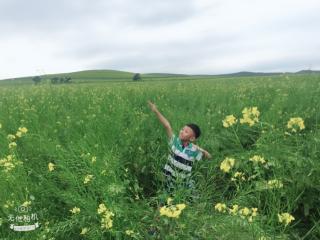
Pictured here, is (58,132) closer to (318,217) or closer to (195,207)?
(195,207)

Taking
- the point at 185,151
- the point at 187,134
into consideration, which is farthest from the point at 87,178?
the point at 187,134

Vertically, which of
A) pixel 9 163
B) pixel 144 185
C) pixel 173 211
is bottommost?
pixel 144 185

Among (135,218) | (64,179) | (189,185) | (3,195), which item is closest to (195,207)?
(189,185)

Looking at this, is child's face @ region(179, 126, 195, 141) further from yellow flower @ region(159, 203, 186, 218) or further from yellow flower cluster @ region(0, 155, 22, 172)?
yellow flower @ region(159, 203, 186, 218)

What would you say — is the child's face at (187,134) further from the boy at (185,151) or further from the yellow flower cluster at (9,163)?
the yellow flower cluster at (9,163)

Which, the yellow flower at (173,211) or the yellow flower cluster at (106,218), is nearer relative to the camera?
the yellow flower at (173,211)

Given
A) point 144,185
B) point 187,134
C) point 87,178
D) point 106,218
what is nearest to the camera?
point 106,218

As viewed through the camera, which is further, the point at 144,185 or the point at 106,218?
the point at 144,185

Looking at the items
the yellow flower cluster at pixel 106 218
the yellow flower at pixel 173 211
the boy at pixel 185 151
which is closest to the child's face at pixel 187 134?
the boy at pixel 185 151

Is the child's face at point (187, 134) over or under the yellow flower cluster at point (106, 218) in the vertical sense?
over

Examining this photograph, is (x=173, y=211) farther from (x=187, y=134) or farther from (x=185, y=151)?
(x=187, y=134)

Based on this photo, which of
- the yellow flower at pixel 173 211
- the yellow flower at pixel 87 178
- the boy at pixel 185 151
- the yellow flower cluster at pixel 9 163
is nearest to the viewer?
the yellow flower at pixel 173 211

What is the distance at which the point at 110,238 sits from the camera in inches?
111

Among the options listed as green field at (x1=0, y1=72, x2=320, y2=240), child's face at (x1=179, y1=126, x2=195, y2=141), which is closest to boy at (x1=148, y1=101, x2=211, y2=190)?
child's face at (x1=179, y1=126, x2=195, y2=141)
